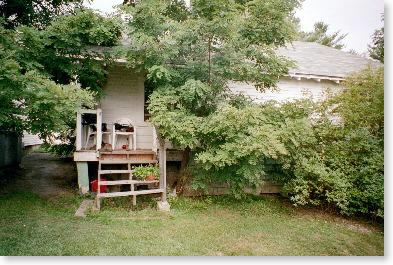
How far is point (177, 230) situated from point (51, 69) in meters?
4.00

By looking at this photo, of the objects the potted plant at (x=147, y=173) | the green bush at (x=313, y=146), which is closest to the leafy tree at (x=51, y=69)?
the potted plant at (x=147, y=173)

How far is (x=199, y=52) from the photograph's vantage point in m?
6.19

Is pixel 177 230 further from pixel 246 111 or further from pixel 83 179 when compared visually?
pixel 83 179

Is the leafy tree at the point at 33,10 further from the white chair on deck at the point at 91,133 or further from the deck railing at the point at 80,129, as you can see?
the white chair on deck at the point at 91,133

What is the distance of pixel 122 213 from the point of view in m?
6.10

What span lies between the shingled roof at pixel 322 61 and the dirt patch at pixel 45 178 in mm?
6443

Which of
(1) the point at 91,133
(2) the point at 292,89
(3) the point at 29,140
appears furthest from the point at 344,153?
(3) the point at 29,140

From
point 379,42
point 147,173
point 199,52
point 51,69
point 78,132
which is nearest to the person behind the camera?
point 379,42

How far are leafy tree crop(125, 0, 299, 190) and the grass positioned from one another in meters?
1.10

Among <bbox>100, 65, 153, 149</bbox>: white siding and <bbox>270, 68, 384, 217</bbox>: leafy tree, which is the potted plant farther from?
<bbox>270, 68, 384, 217</bbox>: leafy tree

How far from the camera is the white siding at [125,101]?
8.00 m

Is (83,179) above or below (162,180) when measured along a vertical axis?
below

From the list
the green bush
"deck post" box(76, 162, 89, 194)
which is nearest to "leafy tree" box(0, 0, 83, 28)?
"deck post" box(76, 162, 89, 194)

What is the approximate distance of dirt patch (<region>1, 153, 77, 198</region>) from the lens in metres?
7.57
